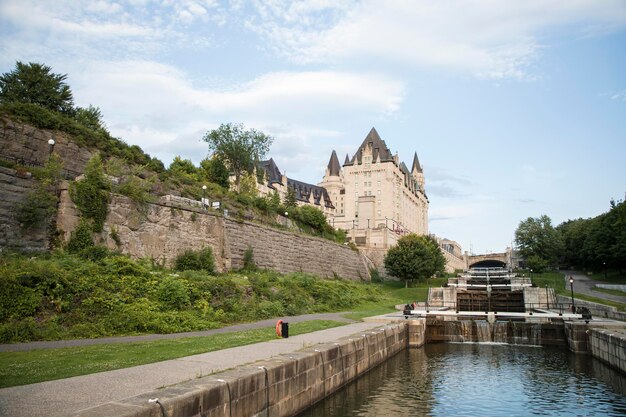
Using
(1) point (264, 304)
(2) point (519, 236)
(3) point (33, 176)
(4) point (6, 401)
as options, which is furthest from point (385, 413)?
(2) point (519, 236)

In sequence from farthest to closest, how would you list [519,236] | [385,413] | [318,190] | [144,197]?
[318,190]
[519,236]
[144,197]
[385,413]

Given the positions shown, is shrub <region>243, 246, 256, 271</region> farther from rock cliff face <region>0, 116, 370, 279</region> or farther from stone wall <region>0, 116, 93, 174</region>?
stone wall <region>0, 116, 93, 174</region>

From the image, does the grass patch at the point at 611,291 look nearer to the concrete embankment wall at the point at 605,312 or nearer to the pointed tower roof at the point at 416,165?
the concrete embankment wall at the point at 605,312

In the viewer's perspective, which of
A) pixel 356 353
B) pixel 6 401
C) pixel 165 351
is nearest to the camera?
pixel 6 401

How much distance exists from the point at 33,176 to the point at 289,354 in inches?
726

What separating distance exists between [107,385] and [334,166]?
147 meters

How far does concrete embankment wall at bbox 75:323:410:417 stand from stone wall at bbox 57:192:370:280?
1581cm

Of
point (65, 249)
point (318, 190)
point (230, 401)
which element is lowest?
point (230, 401)

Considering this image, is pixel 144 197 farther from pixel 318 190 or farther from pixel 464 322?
pixel 318 190

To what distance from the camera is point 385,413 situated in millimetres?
12016

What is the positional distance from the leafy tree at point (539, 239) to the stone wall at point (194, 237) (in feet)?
196

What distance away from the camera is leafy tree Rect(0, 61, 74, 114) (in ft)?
130

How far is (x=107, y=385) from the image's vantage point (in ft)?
29.0

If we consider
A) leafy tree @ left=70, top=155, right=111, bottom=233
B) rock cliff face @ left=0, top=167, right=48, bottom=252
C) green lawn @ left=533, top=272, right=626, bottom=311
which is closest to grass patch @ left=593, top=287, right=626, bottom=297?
green lawn @ left=533, top=272, right=626, bottom=311
